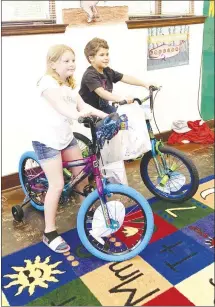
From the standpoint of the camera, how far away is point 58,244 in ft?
7.09

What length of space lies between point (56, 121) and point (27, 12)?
120cm

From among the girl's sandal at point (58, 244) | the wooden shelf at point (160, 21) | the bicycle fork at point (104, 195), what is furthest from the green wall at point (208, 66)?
the girl's sandal at point (58, 244)

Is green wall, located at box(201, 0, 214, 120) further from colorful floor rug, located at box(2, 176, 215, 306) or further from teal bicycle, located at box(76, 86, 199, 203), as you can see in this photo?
colorful floor rug, located at box(2, 176, 215, 306)

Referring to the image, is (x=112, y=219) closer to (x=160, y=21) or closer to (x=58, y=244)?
(x=58, y=244)

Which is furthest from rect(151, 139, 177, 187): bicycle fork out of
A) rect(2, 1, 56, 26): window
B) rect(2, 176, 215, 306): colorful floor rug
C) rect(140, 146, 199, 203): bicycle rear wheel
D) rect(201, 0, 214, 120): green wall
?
rect(201, 0, 214, 120): green wall

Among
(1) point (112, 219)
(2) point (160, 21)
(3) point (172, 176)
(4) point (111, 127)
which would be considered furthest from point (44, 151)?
(2) point (160, 21)

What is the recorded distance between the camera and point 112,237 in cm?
227

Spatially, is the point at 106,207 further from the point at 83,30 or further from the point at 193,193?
the point at 83,30

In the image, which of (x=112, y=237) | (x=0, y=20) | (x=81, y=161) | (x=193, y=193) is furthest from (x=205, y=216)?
(x=0, y=20)

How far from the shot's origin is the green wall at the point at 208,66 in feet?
12.5

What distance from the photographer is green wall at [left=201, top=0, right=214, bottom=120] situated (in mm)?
3820

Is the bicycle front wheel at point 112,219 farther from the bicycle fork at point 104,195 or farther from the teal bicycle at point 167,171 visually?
the teal bicycle at point 167,171

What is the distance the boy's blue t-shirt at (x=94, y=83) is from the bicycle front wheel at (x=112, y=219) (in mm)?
716

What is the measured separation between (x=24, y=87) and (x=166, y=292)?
181 centimetres
